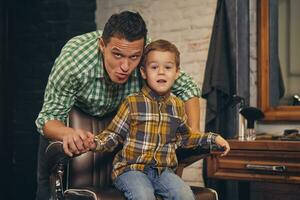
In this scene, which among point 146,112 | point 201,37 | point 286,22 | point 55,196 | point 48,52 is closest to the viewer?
point 55,196

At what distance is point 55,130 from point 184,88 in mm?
632

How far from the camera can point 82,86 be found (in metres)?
2.23

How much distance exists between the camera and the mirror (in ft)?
9.79

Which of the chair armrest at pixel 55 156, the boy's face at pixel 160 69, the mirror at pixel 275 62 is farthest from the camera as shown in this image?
the mirror at pixel 275 62

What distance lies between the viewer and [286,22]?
3.03m

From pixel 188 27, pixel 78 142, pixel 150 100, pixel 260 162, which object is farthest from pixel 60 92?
pixel 188 27

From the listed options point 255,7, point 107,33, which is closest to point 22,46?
point 255,7

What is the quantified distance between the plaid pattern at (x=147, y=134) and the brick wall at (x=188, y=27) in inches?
48.7

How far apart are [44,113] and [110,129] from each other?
0.28 meters

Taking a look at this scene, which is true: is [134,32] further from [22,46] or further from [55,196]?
[22,46]

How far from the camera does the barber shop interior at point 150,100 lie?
82.5 inches

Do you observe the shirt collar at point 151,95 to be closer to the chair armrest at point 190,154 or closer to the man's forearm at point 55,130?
the chair armrest at point 190,154

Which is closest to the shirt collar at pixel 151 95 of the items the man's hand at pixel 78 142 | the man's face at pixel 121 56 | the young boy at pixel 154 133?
the young boy at pixel 154 133

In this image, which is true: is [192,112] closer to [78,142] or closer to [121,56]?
[121,56]
